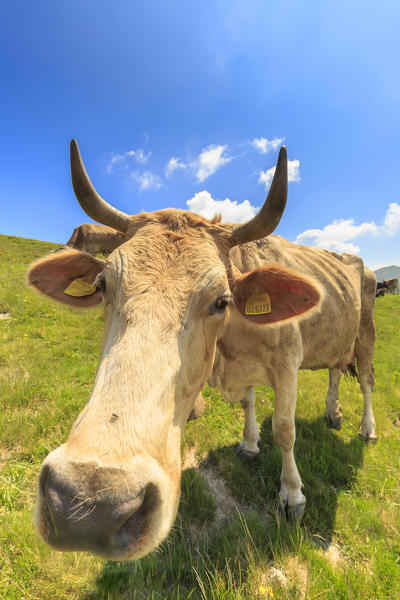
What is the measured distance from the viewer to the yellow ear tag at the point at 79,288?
2.56 meters

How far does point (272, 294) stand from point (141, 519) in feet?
6.30

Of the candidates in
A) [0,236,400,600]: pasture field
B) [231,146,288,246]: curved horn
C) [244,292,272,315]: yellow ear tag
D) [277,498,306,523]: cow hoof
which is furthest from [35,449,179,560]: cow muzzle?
[277,498,306,523]: cow hoof

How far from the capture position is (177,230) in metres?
2.17

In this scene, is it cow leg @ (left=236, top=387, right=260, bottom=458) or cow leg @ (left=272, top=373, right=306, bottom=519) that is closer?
cow leg @ (left=272, top=373, right=306, bottom=519)

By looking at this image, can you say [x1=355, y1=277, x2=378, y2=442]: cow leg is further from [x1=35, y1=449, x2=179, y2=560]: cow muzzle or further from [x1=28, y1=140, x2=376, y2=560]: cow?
[x1=35, y1=449, x2=179, y2=560]: cow muzzle

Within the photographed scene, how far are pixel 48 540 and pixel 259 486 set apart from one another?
9.14 ft

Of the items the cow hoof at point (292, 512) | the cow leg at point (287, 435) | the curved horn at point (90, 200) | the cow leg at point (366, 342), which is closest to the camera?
the curved horn at point (90, 200)

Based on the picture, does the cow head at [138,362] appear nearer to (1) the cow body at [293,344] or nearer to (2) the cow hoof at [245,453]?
(1) the cow body at [293,344]

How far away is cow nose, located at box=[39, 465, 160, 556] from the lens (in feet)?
3.07

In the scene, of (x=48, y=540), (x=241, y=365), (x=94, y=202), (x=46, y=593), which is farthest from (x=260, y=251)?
(x=46, y=593)

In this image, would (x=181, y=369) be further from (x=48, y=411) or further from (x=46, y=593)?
(x=48, y=411)

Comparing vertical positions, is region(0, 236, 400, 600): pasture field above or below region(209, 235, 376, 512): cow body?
below

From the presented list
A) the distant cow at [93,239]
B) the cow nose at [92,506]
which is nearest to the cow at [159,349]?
the cow nose at [92,506]

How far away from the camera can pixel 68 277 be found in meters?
2.61
